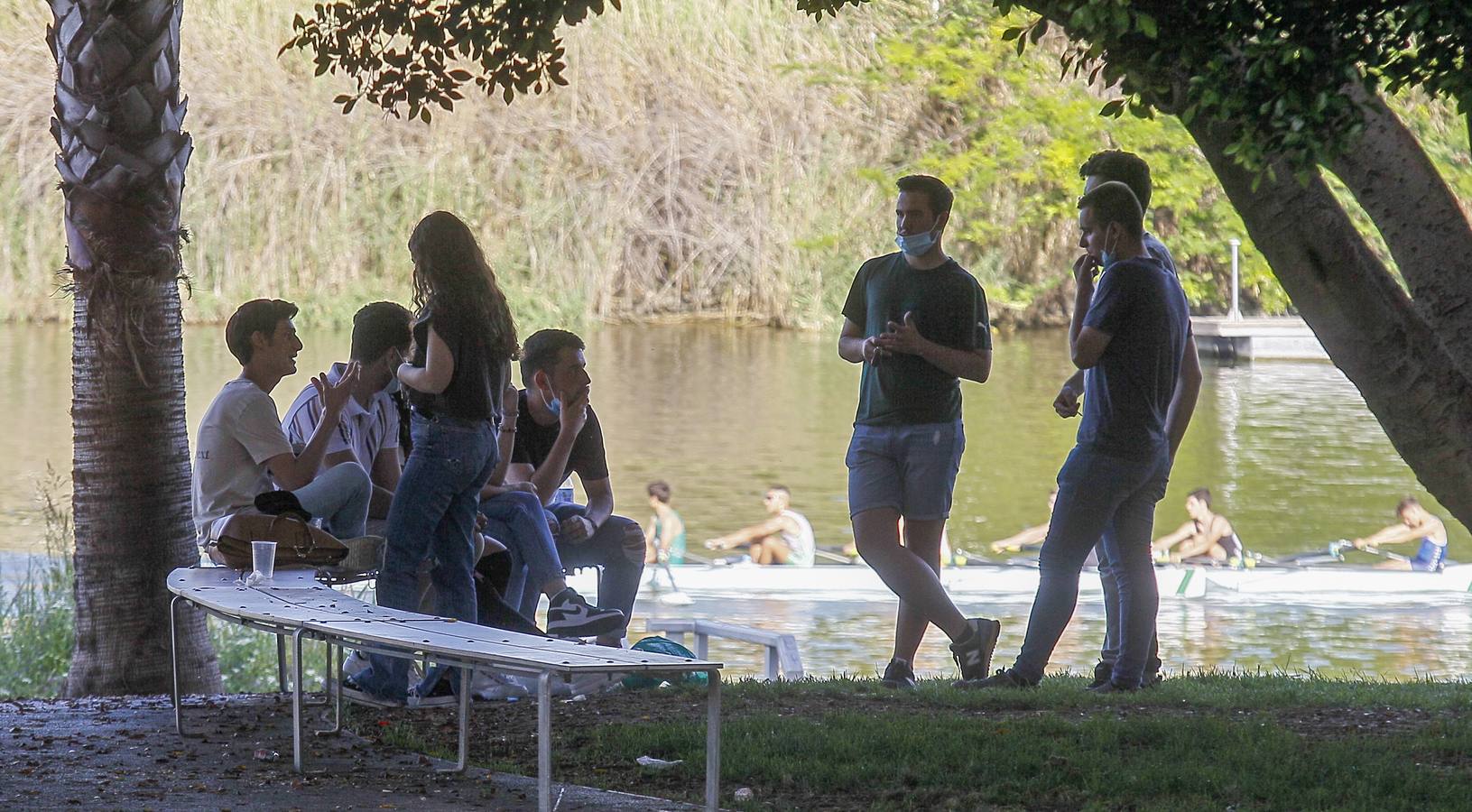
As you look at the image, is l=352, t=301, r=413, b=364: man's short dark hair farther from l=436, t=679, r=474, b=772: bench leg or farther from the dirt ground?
l=436, t=679, r=474, b=772: bench leg

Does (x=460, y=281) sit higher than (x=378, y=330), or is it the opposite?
(x=460, y=281)

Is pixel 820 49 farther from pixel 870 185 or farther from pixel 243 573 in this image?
pixel 243 573

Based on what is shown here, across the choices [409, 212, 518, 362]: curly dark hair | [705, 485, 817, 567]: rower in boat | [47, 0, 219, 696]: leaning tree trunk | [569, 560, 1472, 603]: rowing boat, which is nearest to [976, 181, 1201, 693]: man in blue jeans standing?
[409, 212, 518, 362]: curly dark hair

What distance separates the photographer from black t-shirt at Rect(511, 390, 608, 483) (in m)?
7.35

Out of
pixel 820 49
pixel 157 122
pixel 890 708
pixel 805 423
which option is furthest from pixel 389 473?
pixel 820 49

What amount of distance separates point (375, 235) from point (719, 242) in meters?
5.87

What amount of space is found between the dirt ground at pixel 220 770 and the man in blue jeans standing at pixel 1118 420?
1883mm

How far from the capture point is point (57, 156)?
6.99 metres

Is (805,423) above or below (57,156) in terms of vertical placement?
below

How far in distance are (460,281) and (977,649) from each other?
Answer: 2.30 metres

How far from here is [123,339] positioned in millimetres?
6805

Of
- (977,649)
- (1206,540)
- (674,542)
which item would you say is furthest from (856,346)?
(1206,540)

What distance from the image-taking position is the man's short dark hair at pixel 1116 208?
19.8 ft

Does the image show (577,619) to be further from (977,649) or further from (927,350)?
(927,350)
